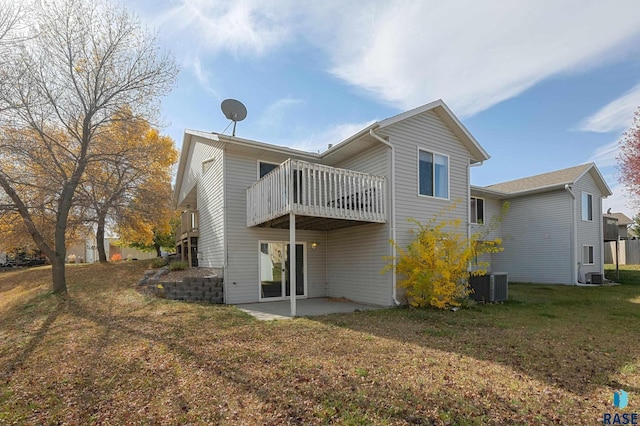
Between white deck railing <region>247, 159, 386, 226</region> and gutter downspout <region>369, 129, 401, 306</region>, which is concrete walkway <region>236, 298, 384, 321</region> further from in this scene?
white deck railing <region>247, 159, 386, 226</region>

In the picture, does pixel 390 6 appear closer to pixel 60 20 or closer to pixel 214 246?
pixel 214 246

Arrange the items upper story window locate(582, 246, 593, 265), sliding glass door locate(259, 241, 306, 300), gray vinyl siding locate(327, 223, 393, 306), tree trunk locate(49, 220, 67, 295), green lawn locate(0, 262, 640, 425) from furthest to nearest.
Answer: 1. upper story window locate(582, 246, 593, 265)
2. tree trunk locate(49, 220, 67, 295)
3. sliding glass door locate(259, 241, 306, 300)
4. gray vinyl siding locate(327, 223, 393, 306)
5. green lawn locate(0, 262, 640, 425)

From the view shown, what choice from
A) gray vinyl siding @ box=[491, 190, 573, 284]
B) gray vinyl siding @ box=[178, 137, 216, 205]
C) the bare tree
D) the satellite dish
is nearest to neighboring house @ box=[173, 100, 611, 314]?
gray vinyl siding @ box=[178, 137, 216, 205]

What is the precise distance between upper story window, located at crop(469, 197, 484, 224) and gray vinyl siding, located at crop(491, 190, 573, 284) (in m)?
1.62

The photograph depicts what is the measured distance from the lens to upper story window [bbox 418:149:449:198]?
33.8ft

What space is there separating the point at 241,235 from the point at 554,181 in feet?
49.1

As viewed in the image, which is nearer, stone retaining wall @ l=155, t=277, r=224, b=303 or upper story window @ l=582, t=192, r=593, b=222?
stone retaining wall @ l=155, t=277, r=224, b=303

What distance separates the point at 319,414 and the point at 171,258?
1566cm

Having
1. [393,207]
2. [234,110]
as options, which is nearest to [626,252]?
[393,207]

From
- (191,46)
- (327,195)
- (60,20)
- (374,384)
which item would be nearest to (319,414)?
(374,384)

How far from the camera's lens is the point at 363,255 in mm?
10172

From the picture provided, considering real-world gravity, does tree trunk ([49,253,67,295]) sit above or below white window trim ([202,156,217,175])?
below

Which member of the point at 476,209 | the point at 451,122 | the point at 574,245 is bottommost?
the point at 574,245

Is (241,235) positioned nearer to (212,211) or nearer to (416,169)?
(212,211)
